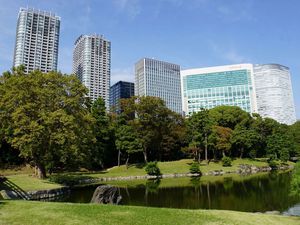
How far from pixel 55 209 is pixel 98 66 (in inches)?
5536

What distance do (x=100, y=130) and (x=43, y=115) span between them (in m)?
21.8

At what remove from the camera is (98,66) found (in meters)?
148

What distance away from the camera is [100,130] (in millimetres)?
50875

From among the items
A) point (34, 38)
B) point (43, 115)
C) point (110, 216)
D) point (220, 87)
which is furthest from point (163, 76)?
point (110, 216)

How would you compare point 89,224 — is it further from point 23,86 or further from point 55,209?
Answer: point 23,86

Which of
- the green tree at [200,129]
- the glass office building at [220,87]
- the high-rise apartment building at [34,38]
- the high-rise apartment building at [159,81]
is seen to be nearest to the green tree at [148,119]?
the green tree at [200,129]

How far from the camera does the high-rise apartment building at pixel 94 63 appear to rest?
14425 cm

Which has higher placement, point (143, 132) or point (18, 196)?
point (143, 132)

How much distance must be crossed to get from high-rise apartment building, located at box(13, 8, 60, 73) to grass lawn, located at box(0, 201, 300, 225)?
11623cm

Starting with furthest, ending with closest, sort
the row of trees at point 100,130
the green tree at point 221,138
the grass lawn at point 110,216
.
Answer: the green tree at point 221,138, the row of trees at point 100,130, the grass lawn at point 110,216

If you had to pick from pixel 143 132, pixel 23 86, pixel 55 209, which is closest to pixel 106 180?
pixel 143 132

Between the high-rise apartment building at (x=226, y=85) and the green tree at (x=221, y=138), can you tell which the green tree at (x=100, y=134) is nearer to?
the green tree at (x=221, y=138)

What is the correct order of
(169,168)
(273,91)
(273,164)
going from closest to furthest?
(169,168)
(273,164)
(273,91)

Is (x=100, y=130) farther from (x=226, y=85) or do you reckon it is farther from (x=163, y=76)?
(x=163, y=76)
